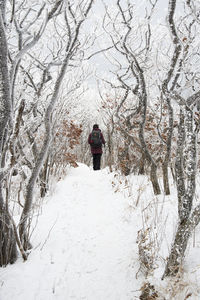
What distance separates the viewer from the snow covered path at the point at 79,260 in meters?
1.63

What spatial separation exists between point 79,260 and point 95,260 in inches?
7.0

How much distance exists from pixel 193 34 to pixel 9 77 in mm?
3774

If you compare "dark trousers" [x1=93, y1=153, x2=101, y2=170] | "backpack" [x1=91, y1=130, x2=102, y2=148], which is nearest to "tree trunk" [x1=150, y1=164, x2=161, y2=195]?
"backpack" [x1=91, y1=130, x2=102, y2=148]

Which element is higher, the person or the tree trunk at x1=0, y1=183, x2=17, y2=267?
the person

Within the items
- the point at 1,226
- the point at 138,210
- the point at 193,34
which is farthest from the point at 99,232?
the point at 193,34

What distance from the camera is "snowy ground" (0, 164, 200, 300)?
157 cm

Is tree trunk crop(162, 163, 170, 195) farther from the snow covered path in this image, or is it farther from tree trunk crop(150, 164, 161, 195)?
the snow covered path

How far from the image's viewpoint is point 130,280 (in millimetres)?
1729

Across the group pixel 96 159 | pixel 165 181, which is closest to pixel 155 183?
pixel 165 181

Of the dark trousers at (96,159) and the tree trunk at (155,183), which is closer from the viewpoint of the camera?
the tree trunk at (155,183)

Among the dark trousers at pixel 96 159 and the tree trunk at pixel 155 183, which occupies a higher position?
the dark trousers at pixel 96 159

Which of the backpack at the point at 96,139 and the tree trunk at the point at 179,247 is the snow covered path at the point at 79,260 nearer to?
the tree trunk at the point at 179,247

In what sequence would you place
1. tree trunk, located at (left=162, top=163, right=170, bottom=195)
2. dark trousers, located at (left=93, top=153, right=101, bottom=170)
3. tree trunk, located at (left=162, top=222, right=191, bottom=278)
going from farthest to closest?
1. dark trousers, located at (left=93, top=153, right=101, bottom=170)
2. tree trunk, located at (left=162, top=163, right=170, bottom=195)
3. tree trunk, located at (left=162, top=222, right=191, bottom=278)

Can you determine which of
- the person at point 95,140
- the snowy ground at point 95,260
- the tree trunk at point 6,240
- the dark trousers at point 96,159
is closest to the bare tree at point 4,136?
the tree trunk at point 6,240
